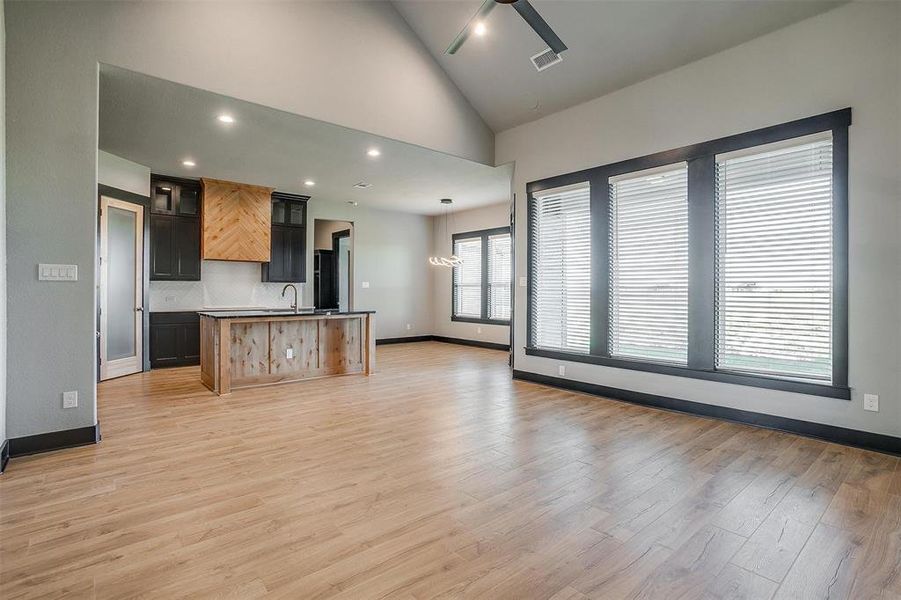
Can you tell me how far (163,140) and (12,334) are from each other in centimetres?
295

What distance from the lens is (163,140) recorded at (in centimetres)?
513

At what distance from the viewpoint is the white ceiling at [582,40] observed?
3.76 m

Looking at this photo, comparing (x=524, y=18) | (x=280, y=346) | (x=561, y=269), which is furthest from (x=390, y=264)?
(x=524, y=18)

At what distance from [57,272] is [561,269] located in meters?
4.86

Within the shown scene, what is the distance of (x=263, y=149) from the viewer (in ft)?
17.9

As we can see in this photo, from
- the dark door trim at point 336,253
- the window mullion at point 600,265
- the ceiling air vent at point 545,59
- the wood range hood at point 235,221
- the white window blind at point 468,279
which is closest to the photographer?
the ceiling air vent at point 545,59

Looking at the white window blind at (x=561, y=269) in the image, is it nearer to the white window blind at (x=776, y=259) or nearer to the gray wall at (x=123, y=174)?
the white window blind at (x=776, y=259)

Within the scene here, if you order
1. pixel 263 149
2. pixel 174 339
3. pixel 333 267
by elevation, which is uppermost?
pixel 263 149

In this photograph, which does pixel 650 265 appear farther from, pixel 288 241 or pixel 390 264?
pixel 390 264

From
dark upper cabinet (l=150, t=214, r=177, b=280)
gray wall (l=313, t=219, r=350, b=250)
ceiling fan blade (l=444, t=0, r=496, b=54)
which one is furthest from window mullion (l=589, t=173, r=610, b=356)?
gray wall (l=313, t=219, r=350, b=250)

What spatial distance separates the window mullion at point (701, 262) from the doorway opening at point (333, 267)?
22.3 feet

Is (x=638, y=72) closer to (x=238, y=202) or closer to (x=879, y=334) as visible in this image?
(x=879, y=334)

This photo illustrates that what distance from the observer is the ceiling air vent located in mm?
4559

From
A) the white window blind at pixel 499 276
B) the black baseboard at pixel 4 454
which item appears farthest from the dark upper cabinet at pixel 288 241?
the black baseboard at pixel 4 454
